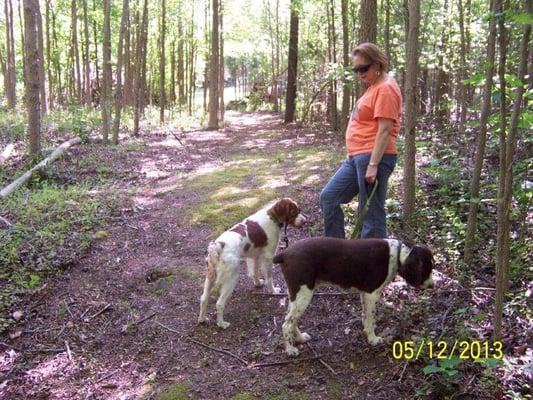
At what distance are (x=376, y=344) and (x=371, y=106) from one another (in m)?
2.22

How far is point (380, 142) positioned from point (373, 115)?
0.29m

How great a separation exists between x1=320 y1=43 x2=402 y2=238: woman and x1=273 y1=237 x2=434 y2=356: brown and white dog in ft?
2.73

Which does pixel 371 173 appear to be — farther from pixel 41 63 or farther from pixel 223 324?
pixel 41 63

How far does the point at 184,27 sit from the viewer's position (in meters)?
28.7

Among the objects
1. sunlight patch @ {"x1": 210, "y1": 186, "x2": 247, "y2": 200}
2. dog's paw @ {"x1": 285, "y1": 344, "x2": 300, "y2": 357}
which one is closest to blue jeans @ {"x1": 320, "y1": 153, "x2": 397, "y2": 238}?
dog's paw @ {"x1": 285, "y1": 344, "x2": 300, "y2": 357}

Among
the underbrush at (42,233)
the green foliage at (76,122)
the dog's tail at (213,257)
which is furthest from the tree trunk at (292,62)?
the dog's tail at (213,257)

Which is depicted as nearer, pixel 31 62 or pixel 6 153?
pixel 31 62

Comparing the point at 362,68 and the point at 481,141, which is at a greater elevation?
the point at 362,68

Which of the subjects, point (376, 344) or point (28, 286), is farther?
point (28, 286)

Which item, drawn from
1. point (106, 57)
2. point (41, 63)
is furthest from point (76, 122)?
point (41, 63)

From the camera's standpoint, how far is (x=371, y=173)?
466cm

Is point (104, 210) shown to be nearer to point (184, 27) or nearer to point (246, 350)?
point (246, 350)

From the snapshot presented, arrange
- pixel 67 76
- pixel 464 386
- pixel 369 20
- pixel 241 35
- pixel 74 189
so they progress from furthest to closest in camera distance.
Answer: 1. pixel 67 76
2. pixel 241 35
3. pixel 74 189
4. pixel 369 20
5. pixel 464 386

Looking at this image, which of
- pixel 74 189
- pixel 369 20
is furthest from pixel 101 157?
pixel 369 20
